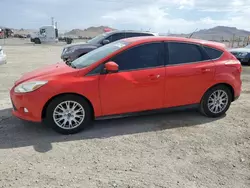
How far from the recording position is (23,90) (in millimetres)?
4125

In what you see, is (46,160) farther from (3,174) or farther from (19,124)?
Result: (19,124)

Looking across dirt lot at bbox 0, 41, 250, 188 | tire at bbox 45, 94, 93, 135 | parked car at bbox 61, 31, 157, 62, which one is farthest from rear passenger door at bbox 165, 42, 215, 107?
parked car at bbox 61, 31, 157, 62

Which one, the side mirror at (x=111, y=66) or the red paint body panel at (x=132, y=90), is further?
the red paint body panel at (x=132, y=90)

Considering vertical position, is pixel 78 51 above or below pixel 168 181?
above

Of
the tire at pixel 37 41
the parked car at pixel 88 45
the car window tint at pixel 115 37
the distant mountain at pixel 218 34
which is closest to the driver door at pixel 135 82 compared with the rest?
the parked car at pixel 88 45

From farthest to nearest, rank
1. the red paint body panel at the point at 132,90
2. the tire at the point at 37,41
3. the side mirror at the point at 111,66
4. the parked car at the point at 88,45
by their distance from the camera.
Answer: the tire at the point at 37,41, the parked car at the point at 88,45, the red paint body panel at the point at 132,90, the side mirror at the point at 111,66

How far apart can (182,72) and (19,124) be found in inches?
121

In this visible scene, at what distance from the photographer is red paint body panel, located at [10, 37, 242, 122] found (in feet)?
13.4

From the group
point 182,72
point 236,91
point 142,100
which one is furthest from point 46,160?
point 236,91

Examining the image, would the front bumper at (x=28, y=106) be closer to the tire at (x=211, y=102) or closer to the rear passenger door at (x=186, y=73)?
the rear passenger door at (x=186, y=73)

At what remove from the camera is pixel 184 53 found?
4.82m

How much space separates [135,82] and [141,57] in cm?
48

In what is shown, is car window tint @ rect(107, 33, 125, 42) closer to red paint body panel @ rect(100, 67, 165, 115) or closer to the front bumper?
red paint body panel @ rect(100, 67, 165, 115)

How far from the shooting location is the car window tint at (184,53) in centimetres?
473
